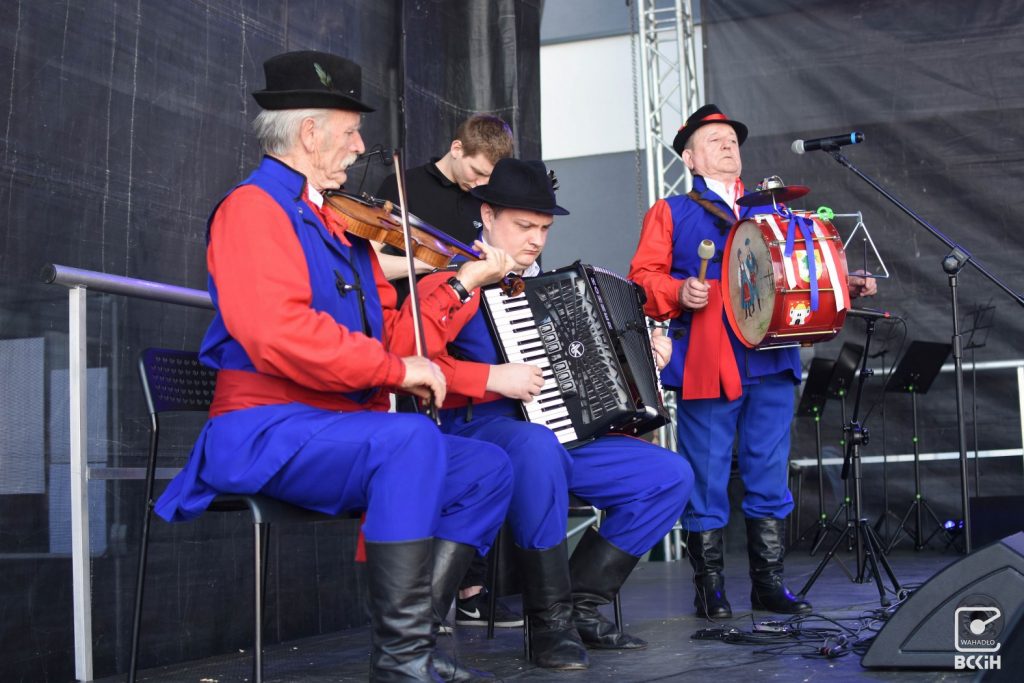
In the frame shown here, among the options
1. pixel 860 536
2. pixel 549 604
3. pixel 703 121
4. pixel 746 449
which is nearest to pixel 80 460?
pixel 549 604

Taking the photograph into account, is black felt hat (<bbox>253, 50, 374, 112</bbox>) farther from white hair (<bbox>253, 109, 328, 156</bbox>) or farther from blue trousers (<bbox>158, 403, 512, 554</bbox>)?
blue trousers (<bbox>158, 403, 512, 554</bbox>)

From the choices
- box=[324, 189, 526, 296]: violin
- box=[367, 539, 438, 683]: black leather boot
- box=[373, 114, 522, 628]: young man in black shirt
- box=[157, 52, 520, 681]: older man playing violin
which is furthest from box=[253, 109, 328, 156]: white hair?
box=[373, 114, 522, 628]: young man in black shirt

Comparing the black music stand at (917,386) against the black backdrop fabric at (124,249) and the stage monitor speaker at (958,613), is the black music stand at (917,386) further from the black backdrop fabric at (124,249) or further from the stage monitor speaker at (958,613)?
the stage monitor speaker at (958,613)

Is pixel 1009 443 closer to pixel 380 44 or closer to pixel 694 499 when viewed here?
pixel 694 499

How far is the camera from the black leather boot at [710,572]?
396 centimetres

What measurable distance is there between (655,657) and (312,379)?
4.44 feet

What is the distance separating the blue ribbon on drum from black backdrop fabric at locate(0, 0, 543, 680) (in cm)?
160

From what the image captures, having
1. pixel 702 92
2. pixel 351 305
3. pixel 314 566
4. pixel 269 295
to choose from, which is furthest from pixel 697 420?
pixel 702 92

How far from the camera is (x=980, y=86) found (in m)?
6.41

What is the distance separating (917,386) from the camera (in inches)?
254

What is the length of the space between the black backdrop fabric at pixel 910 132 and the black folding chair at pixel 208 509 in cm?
449

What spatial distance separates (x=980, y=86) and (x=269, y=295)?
207 inches

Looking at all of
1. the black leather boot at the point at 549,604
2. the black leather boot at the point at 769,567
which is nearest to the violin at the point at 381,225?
the black leather boot at the point at 549,604

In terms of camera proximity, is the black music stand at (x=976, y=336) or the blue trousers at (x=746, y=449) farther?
the black music stand at (x=976, y=336)
